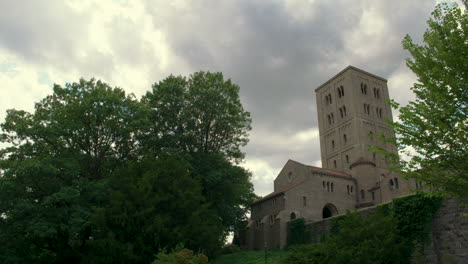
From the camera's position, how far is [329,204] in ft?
171

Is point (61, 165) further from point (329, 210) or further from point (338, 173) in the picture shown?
point (338, 173)

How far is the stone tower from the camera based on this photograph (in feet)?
210

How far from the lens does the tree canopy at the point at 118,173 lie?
1130 inches

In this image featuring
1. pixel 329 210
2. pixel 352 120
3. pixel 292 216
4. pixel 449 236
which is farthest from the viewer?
pixel 352 120

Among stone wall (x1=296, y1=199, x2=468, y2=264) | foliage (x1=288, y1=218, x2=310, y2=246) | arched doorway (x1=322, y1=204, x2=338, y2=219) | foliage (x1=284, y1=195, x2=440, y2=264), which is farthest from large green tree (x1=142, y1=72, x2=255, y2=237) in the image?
stone wall (x1=296, y1=199, x2=468, y2=264)

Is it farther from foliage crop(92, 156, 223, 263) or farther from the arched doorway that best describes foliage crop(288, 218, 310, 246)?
foliage crop(92, 156, 223, 263)

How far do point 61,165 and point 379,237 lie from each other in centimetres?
2333

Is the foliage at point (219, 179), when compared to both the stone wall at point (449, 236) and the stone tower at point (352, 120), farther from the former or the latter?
the stone tower at point (352, 120)

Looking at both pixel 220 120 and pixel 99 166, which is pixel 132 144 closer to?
pixel 99 166

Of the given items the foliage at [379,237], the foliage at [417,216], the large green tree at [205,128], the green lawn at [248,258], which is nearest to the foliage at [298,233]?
the green lawn at [248,258]

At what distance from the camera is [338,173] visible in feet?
185

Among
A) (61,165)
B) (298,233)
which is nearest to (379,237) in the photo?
(298,233)

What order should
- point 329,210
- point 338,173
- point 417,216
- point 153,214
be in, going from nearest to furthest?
point 417,216 → point 153,214 → point 329,210 → point 338,173

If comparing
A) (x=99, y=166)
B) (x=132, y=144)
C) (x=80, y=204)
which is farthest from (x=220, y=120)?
(x=80, y=204)
